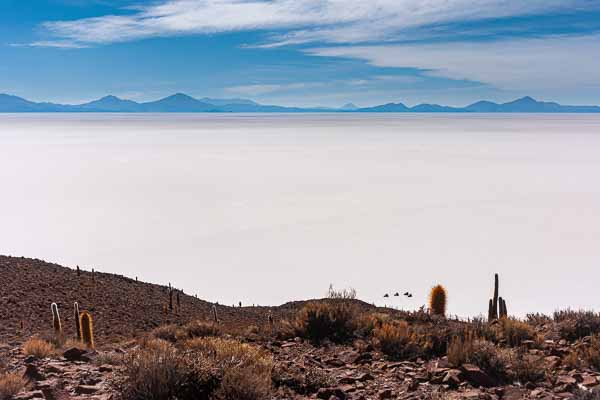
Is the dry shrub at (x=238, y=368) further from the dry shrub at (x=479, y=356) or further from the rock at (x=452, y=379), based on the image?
the dry shrub at (x=479, y=356)

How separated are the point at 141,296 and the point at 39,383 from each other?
58.3ft

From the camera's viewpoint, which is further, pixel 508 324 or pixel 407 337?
pixel 508 324

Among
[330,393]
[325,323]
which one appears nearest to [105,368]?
[330,393]

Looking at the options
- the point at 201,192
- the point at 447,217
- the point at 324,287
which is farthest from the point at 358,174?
the point at 324,287

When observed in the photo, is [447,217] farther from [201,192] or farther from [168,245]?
[201,192]

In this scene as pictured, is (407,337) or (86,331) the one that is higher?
(407,337)

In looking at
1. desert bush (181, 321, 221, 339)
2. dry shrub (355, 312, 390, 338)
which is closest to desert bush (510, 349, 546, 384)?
dry shrub (355, 312, 390, 338)

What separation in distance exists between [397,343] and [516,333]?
1.98 m

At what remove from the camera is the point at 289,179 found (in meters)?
85.1

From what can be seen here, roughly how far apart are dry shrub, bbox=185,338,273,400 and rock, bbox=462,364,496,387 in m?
2.38

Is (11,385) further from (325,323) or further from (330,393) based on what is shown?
(325,323)

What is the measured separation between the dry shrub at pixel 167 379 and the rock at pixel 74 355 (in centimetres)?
215

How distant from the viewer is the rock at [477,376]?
650cm

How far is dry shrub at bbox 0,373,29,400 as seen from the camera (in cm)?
565
